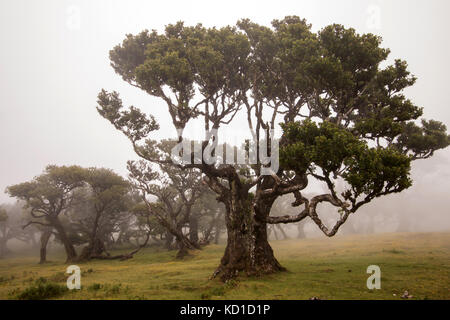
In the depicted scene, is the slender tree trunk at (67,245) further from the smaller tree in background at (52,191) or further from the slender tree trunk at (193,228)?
the slender tree trunk at (193,228)

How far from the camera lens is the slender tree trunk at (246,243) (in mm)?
21688

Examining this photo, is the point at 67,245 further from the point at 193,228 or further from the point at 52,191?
the point at 193,228

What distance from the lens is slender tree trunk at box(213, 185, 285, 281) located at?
2169 centimetres

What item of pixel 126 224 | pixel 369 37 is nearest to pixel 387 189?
pixel 369 37

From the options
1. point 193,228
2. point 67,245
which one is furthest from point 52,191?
point 193,228

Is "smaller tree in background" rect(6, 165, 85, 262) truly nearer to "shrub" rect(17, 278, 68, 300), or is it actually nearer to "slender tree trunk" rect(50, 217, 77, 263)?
"slender tree trunk" rect(50, 217, 77, 263)

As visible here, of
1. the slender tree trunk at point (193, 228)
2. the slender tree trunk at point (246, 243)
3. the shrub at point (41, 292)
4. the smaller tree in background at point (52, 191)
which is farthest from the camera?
the slender tree trunk at point (193, 228)

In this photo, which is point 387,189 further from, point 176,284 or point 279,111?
point 176,284

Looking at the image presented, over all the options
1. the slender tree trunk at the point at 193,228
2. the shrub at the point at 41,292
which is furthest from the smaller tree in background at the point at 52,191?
the shrub at the point at 41,292

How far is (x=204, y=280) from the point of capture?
21.4m

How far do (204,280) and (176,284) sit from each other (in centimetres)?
250

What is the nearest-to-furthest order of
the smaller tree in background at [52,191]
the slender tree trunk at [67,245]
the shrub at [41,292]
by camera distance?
the shrub at [41,292]
the slender tree trunk at [67,245]
the smaller tree in background at [52,191]

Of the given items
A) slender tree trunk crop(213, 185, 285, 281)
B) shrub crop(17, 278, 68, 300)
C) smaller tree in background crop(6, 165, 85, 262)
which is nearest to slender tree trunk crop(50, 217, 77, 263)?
smaller tree in background crop(6, 165, 85, 262)

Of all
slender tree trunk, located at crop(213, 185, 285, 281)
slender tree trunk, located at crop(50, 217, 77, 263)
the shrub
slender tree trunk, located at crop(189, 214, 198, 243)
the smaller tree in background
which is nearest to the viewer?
the shrub
